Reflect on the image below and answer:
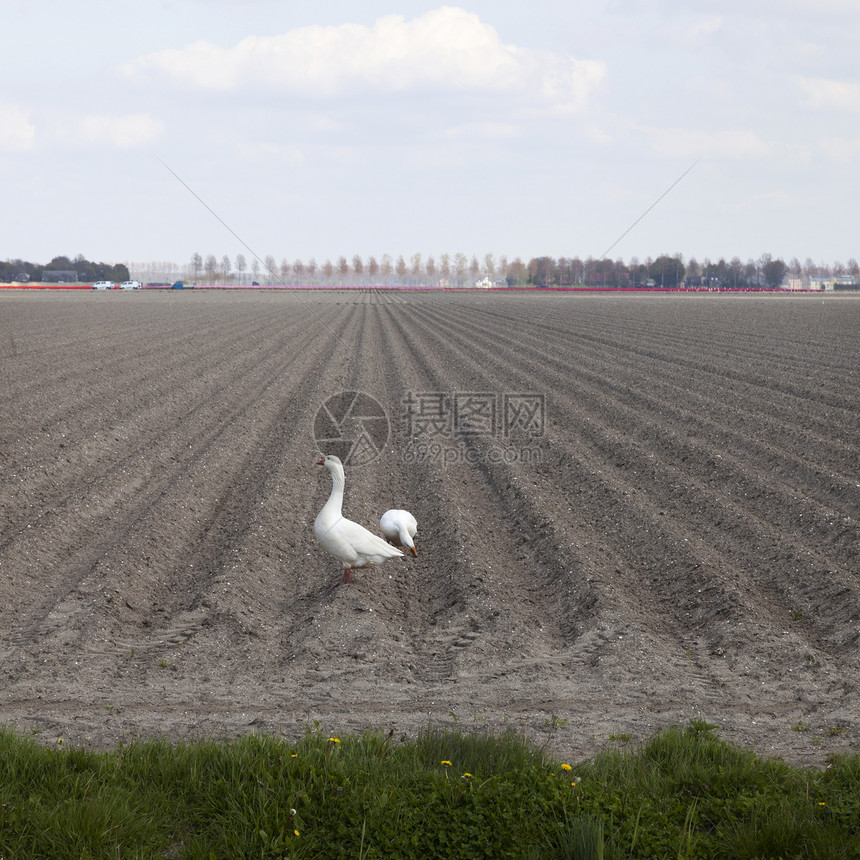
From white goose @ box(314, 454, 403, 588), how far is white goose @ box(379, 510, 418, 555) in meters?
0.37

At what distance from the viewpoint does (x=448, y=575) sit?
26.4 feet

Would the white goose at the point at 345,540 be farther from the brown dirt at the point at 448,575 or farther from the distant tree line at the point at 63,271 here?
the distant tree line at the point at 63,271

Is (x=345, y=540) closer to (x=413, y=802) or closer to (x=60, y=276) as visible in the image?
(x=413, y=802)

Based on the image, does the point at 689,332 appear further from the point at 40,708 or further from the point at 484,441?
the point at 40,708

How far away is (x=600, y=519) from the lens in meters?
9.80

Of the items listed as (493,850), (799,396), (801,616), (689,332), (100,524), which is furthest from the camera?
(689,332)

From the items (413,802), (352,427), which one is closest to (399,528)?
(413,802)

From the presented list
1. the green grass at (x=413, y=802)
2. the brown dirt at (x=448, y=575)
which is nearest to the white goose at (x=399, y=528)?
the brown dirt at (x=448, y=575)

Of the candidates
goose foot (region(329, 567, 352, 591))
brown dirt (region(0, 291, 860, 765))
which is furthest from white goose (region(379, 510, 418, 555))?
goose foot (region(329, 567, 352, 591))

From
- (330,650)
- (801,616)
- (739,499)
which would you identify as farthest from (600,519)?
(330,650)

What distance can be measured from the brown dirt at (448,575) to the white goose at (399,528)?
35cm

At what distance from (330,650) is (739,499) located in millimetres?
6167

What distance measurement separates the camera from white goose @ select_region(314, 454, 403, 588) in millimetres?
7402

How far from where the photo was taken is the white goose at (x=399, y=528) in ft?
26.5
